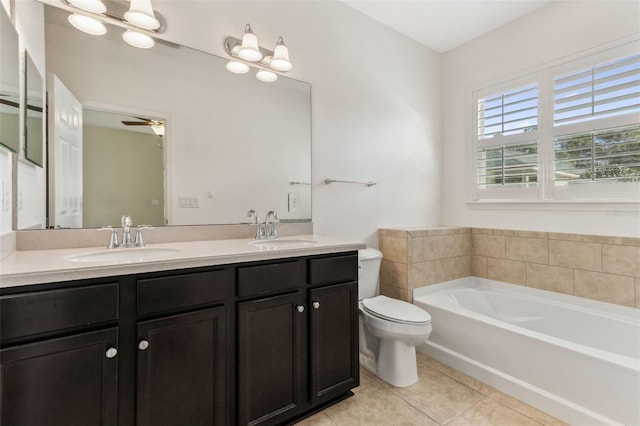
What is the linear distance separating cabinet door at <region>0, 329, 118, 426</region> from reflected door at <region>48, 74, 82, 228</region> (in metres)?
0.73

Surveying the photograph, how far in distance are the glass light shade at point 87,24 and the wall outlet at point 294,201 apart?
4.44ft

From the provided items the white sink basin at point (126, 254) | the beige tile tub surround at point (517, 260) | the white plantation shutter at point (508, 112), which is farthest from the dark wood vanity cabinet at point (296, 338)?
the white plantation shutter at point (508, 112)

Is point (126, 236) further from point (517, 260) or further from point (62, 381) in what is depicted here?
point (517, 260)

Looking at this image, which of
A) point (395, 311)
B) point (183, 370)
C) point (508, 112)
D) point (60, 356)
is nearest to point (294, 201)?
point (395, 311)

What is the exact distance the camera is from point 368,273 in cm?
224

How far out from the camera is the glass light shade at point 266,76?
1.99 meters

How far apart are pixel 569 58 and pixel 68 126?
3372mm

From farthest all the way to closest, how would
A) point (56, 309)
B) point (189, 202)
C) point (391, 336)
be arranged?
point (391, 336) < point (189, 202) < point (56, 309)

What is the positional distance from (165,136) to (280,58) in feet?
2.94

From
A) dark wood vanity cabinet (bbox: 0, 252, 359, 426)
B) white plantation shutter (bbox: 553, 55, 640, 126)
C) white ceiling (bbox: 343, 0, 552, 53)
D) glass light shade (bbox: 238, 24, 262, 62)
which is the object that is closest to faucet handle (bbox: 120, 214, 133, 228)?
dark wood vanity cabinet (bbox: 0, 252, 359, 426)

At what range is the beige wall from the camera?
1.48 m

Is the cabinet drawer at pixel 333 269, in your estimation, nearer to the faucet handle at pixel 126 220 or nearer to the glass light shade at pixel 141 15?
the faucet handle at pixel 126 220

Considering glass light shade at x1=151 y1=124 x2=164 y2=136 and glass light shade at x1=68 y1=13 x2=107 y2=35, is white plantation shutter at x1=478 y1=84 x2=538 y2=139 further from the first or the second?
glass light shade at x1=68 y1=13 x2=107 y2=35

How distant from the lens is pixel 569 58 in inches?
89.4
